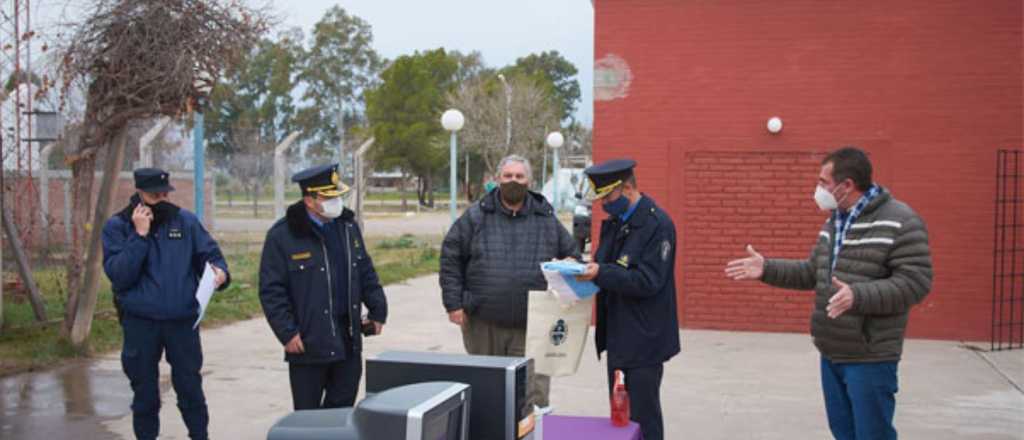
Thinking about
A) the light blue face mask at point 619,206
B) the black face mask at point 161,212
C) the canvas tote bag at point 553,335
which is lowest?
the canvas tote bag at point 553,335

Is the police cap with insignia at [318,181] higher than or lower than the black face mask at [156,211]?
higher

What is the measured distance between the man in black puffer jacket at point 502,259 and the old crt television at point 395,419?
9.25 feet

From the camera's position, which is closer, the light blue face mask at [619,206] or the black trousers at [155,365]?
the light blue face mask at [619,206]

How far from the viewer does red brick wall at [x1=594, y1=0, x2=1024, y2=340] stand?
960cm

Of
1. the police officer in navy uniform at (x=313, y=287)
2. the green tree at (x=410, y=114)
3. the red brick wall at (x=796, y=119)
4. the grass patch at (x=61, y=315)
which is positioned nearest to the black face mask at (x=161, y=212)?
the police officer in navy uniform at (x=313, y=287)

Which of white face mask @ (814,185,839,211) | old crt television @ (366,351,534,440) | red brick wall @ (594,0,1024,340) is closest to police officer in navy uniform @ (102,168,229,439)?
old crt television @ (366,351,534,440)

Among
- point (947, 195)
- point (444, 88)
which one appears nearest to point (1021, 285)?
point (947, 195)

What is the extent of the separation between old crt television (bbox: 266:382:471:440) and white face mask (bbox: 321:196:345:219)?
2.57 m

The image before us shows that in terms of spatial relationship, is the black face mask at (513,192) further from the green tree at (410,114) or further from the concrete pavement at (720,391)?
the green tree at (410,114)

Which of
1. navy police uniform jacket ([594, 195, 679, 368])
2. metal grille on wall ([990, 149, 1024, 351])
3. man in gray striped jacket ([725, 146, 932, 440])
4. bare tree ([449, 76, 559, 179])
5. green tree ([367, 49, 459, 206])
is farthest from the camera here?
green tree ([367, 49, 459, 206])

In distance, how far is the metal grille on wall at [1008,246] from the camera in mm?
9508

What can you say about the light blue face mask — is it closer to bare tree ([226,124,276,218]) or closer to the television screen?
the television screen

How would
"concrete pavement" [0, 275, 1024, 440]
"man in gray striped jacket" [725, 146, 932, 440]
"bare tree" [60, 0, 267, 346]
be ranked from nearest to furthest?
"man in gray striped jacket" [725, 146, 932, 440]
"concrete pavement" [0, 275, 1024, 440]
"bare tree" [60, 0, 267, 346]

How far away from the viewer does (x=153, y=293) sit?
5.32m
